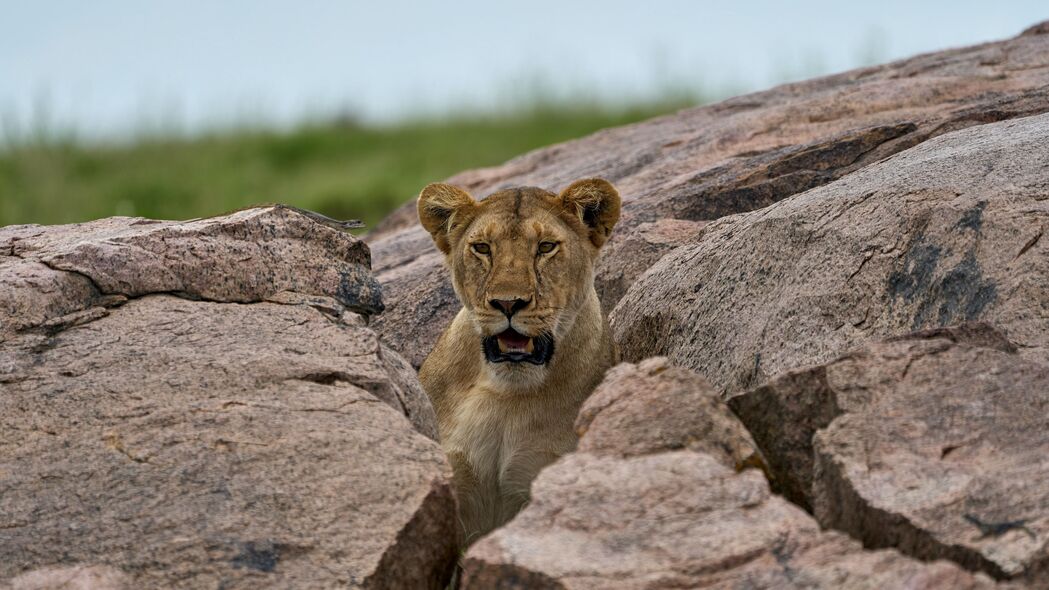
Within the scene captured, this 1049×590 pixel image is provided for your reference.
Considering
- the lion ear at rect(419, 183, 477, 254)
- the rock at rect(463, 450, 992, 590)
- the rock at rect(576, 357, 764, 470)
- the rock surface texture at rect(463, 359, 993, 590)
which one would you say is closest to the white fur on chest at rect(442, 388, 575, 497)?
the lion ear at rect(419, 183, 477, 254)

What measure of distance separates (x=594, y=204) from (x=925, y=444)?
8.48 ft

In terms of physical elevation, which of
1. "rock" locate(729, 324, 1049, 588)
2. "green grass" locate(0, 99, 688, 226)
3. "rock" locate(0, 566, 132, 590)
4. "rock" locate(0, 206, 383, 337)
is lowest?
"green grass" locate(0, 99, 688, 226)

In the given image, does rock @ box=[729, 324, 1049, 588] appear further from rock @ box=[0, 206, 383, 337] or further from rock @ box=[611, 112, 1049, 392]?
Answer: rock @ box=[0, 206, 383, 337]

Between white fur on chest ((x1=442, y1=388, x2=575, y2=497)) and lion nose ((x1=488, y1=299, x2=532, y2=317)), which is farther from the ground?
lion nose ((x1=488, y1=299, x2=532, y2=317))

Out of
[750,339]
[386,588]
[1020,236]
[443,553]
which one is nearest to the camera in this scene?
[386,588]

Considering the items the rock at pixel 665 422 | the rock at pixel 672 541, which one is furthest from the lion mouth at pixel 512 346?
the rock at pixel 672 541

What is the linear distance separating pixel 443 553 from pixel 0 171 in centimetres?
1606

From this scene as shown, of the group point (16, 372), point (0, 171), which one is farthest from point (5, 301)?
point (0, 171)

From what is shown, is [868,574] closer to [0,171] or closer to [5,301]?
[5,301]

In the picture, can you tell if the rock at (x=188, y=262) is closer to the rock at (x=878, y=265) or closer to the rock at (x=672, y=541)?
the rock at (x=878, y=265)

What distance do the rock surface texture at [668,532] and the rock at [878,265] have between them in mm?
1176

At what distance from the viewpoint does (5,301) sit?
183 inches

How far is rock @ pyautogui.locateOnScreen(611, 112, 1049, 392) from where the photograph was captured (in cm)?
475

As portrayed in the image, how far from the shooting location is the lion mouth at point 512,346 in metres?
5.66
